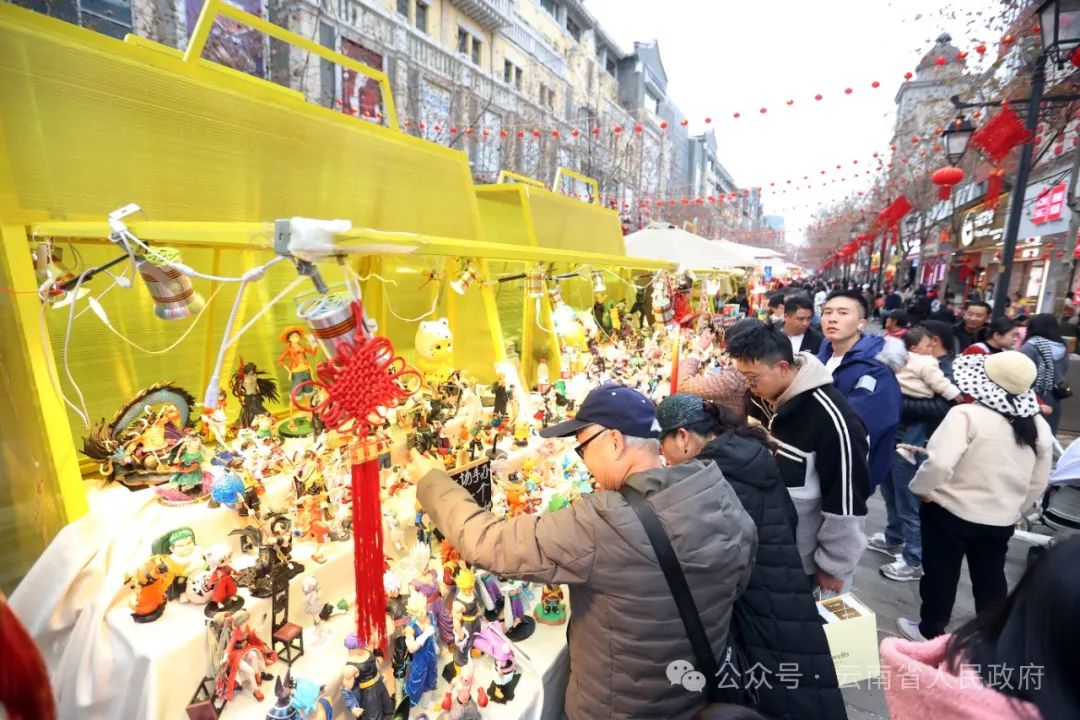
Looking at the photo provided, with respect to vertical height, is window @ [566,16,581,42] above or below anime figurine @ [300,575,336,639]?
above

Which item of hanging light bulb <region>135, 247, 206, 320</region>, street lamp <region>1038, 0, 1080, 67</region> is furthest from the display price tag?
street lamp <region>1038, 0, 1080, 67</region>

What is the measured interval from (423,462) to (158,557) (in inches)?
48.2

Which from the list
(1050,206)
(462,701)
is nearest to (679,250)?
(462,701)

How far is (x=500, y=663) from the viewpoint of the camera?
6.47 ft

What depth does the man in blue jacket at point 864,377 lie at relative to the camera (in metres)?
3.39

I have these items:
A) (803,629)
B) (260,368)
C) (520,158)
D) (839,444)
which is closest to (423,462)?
(260,368)

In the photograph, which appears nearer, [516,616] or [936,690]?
[936,690]

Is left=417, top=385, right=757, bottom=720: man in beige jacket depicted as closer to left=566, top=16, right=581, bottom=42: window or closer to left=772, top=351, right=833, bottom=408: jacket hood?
left=772, top=351, right=833, bottom=408: jacket hood

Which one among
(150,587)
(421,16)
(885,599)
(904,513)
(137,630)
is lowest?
(885,599)

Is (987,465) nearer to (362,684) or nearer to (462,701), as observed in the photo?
(462,701)

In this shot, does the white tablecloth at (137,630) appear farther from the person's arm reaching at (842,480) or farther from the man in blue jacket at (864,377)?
the man in blue jacket at (864,377)

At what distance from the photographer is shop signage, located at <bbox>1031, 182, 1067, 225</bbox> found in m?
13.4

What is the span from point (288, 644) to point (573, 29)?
36.2 m

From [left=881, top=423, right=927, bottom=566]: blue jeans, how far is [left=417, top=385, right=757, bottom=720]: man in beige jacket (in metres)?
3.57
